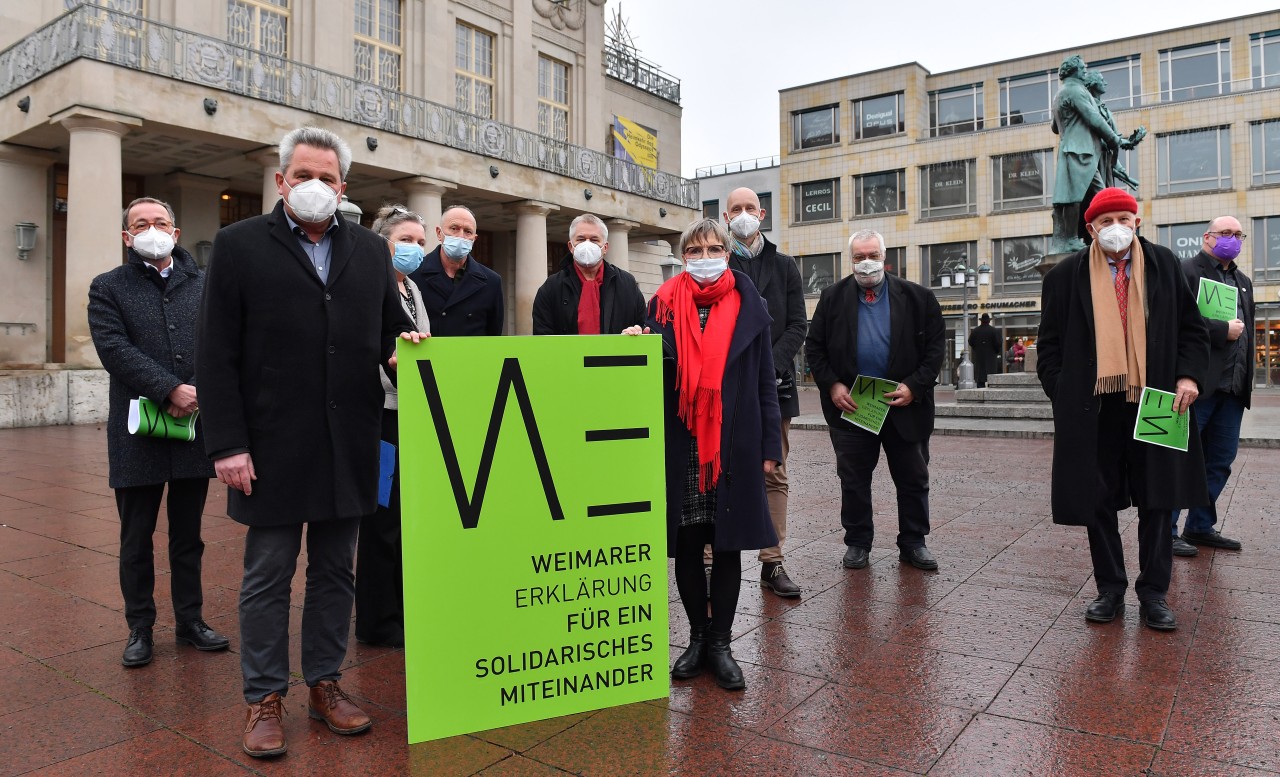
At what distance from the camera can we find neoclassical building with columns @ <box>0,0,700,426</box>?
16.8 m

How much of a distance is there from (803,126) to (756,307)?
49284mm

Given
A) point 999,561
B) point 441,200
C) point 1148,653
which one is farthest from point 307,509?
point 441,200

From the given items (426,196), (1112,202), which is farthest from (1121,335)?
(426,196)

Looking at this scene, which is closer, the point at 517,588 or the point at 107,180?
the point at 517,588

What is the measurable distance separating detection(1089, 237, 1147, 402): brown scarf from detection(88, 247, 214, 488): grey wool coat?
4216 mm

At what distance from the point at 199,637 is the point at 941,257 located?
4573cm

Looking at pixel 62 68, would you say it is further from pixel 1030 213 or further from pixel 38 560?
pixel 1030 213

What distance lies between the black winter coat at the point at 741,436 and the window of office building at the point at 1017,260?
42.9 metres

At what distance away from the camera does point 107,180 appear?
55.6 feet

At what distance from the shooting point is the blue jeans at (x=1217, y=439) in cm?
604

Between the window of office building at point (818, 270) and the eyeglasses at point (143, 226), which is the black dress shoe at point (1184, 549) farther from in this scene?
the window of office building at point (818, 270)

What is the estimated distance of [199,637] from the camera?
3979 millimetres

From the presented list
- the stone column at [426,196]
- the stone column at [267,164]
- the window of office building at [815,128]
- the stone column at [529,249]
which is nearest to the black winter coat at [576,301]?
the stone column at [267,164]

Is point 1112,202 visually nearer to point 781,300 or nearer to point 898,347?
point 898,347
